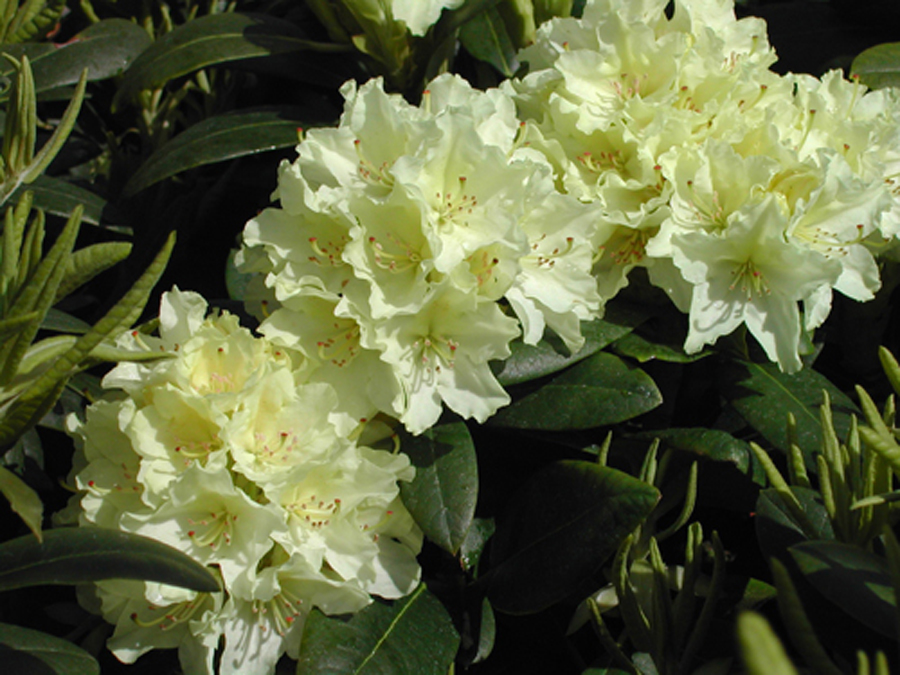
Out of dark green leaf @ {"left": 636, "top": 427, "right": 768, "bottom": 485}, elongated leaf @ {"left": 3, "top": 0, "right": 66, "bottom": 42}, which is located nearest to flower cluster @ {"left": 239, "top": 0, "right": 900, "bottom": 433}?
dark green leaf @ {"left": 636, "top": 427, "right": 768, "bottom": 485}

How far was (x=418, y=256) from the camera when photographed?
114cm

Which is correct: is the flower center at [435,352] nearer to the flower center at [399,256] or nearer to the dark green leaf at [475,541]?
the flower center at [399,256]

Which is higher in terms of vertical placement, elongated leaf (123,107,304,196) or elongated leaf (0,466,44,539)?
elongated leaf (123,107,304,196)

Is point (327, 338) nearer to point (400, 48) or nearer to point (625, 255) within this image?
point (625, 255)

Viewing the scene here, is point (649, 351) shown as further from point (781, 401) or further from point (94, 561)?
point (94, 561)

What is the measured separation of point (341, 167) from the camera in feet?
3.87

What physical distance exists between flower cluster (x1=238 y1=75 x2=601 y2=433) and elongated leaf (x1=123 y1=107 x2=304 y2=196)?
1.08 ft

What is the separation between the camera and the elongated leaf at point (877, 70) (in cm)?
149

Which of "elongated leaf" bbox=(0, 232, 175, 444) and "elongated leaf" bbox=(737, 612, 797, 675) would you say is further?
"elongated leaf" bbox=(0, 232, 175, 444)

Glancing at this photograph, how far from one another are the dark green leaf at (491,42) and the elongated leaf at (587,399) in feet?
2.13

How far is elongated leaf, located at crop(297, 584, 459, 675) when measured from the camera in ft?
3.39

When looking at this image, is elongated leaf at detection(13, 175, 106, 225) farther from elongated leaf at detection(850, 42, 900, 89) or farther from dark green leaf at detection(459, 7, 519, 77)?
elongated leaf at detection(850, 42, 900, 89)

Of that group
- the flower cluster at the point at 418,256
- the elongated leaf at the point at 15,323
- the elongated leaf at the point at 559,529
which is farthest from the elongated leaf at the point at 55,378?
the elongated leaf at the point at 559,529

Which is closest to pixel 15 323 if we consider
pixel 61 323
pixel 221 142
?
pixel 61 323
